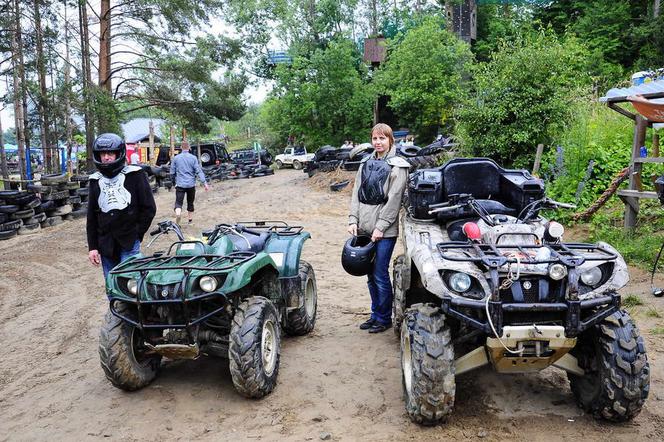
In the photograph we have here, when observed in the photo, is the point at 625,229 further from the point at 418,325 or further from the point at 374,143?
the point at 418,325

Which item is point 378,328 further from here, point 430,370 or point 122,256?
point 122,256

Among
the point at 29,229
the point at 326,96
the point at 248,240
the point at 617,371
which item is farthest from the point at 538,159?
the point at 326,96

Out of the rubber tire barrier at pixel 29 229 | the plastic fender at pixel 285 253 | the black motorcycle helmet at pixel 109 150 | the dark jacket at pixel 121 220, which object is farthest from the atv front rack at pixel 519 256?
the rubber tire barrier at pixel 29 229

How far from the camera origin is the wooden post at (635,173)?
332 inches

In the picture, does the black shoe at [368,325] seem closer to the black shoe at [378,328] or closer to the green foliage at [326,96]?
the black shoe at [378,328]

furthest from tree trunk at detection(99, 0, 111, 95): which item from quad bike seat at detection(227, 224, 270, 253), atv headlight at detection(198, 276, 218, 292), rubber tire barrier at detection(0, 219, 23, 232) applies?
atv headlight at detection(198, 276, 218, 292)

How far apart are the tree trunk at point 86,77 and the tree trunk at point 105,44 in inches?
18.2

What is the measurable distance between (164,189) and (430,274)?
2086 centimetres

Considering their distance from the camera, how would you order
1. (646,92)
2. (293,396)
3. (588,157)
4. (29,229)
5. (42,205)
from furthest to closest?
(42,205) → (29,229) → (588,157) → (646,92) → (293,396)

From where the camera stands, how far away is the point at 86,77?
2000cm

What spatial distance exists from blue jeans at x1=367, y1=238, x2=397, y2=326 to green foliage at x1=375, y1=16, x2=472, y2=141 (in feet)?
72.7

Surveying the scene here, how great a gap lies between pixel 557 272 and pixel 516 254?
13.1 inches

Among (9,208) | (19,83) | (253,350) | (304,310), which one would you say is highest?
(19,83)

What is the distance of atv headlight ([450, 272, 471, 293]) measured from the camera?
3.55 m
